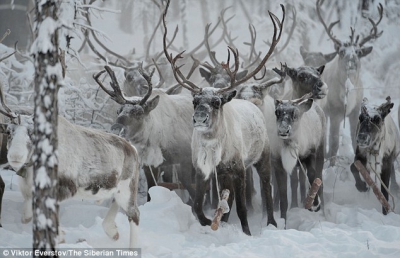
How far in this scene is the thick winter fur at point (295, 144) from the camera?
336 inches

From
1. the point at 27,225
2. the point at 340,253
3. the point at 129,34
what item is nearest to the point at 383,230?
the point at 340,253

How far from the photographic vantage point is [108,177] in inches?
231

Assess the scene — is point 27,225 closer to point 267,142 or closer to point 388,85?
point 267,142

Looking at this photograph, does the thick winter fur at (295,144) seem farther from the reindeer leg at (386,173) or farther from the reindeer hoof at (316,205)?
the reindeer leg at (386,173)

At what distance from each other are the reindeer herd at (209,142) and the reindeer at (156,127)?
0.5 inches

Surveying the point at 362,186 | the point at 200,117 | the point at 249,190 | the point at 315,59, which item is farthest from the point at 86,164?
the point at 315,59

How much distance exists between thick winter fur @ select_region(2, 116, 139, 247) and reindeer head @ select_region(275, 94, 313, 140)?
8.76 ft

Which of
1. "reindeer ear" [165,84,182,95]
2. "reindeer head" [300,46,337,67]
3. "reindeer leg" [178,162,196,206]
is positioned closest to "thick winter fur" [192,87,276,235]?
"reindeer leg" [178,162,196,206]

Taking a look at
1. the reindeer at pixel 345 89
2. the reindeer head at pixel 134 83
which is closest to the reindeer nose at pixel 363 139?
the reindeer at pixel 345 89

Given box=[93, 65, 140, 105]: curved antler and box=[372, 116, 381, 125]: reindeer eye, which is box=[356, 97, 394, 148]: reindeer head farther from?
box=[93, 65, 140, 105]: curved antler

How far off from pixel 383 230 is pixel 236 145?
187cm

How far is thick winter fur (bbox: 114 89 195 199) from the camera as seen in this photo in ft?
27.2

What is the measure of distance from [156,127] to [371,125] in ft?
9.40

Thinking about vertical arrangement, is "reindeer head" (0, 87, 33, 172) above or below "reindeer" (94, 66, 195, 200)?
above
